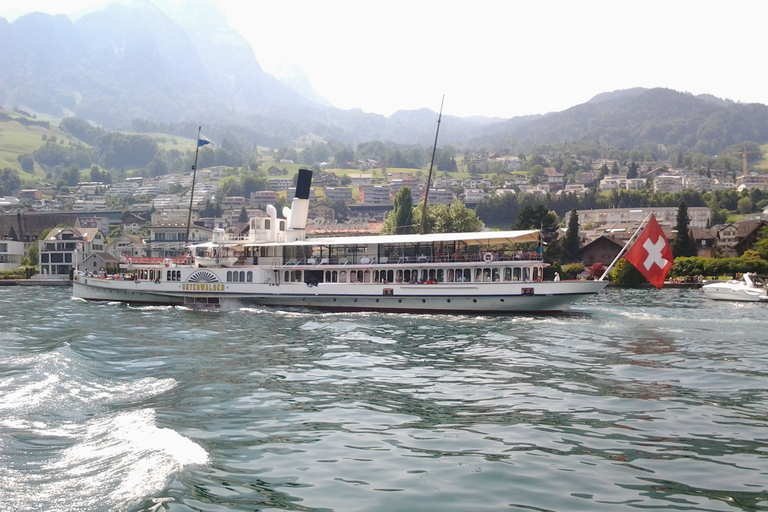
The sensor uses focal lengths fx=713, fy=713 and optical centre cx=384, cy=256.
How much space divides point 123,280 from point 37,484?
4354 centimetres

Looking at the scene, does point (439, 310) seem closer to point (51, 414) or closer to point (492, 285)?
point (492, 285)

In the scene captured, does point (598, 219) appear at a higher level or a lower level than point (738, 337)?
higher

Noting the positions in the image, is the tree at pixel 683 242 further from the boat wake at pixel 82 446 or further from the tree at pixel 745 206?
the tree at pixel 745 206

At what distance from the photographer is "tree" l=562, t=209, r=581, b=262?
310 feet

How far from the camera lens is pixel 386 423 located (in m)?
15.4

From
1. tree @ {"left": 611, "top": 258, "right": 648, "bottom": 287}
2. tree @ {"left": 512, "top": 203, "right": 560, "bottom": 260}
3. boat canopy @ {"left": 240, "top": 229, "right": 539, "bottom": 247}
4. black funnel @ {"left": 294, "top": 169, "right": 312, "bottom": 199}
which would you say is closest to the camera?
boat canopy @ {"left": 240, "top": 229, "right": 539, "bottom": 247}

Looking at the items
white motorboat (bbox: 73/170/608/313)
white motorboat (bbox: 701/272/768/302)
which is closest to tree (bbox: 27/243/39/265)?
white motorboat (bbox: 73/170/608/313)

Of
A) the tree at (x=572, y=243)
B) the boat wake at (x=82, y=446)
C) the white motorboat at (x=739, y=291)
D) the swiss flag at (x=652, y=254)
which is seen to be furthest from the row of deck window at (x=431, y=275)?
the tree at (x=572, y=243)

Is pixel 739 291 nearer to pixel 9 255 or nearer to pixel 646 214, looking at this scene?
pixel 646 214

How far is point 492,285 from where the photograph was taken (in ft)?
133

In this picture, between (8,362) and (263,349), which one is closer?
(8,362)

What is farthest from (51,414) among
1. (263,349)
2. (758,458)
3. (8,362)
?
(758,458)

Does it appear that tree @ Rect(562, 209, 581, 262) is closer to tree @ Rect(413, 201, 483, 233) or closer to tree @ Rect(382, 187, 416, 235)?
tree @ Rect(413, 201, 483, 233)

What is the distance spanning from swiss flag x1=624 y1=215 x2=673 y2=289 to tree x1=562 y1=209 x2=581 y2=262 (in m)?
57.2
